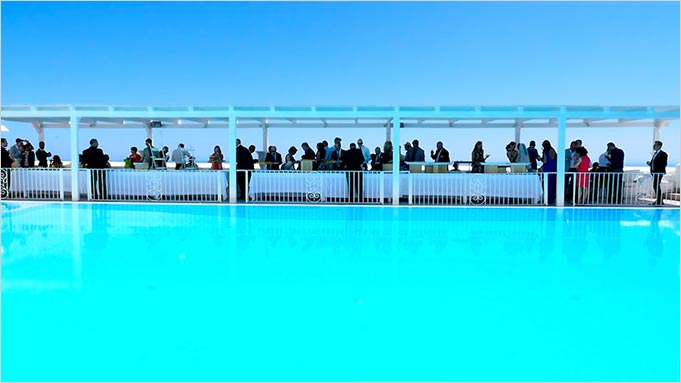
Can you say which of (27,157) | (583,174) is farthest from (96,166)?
(583,174)

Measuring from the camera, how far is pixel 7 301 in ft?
16.0

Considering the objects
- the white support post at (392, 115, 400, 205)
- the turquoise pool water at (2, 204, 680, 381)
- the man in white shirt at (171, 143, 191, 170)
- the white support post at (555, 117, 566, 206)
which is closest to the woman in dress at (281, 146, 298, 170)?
the white support post at (392, 115, 400, 205)

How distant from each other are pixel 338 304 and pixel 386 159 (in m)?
9.72

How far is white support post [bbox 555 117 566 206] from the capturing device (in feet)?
41.5

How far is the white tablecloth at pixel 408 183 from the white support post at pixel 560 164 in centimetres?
45

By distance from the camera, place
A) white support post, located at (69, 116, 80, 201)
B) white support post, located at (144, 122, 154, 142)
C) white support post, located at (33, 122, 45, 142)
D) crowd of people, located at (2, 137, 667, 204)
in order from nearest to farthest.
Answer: crowd of people, located at (2, 137, 667, 204)
white support post, located at (69, 116, 80, 201)
white support post, located at (144, 122, 154, 142)
white support post, located at (33, 122, 45, 142)

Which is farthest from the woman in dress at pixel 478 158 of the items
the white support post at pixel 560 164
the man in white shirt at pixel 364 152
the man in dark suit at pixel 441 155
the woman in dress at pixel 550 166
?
the man in white shirt at pixel 364 152

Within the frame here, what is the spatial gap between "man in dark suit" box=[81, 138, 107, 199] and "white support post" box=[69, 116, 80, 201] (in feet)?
0.93

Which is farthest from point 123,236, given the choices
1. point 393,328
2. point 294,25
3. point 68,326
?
point 294,25

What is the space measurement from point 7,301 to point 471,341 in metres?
4.22

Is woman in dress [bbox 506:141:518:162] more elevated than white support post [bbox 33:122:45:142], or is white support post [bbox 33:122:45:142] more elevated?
white support post [bbox 33:122:45:142]

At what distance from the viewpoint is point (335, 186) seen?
13.5 m

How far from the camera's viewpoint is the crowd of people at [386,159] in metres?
13.0

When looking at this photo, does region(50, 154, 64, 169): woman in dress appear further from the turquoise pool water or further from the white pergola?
the turquoise pool water
